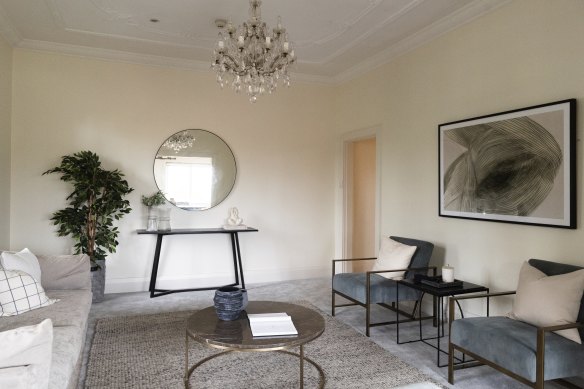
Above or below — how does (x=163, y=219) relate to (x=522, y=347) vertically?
above

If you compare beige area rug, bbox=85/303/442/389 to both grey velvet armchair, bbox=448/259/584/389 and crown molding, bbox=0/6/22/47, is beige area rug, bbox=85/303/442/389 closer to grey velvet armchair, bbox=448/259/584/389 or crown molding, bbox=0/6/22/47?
grey velvet armchair, bbox=448/259/584/389

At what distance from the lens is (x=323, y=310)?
14.8 feet

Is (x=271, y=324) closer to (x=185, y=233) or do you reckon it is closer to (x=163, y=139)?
(x=185, y=233)

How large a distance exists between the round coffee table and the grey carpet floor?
82cm

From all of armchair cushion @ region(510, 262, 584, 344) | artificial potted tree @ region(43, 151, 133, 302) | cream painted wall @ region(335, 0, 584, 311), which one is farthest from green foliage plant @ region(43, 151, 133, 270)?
armchair cushion @ region(510, 262, 584, 344)

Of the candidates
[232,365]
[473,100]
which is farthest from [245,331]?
[473,100]

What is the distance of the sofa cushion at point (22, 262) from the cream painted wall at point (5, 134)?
1.60m

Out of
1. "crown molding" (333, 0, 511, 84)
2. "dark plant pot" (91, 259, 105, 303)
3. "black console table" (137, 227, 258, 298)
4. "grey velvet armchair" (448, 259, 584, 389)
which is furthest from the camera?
"black console table" (137, 227, 258, 298)

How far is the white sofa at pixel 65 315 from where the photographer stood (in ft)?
7.11

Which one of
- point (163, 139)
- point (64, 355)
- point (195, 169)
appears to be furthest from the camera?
point (195, 169)

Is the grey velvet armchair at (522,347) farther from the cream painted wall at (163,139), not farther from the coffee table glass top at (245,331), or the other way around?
the cream painted wall at (163,139)

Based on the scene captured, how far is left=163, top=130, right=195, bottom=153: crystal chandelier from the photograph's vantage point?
545 cm

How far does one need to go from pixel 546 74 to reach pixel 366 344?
2.51m

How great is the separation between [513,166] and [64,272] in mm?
3767
